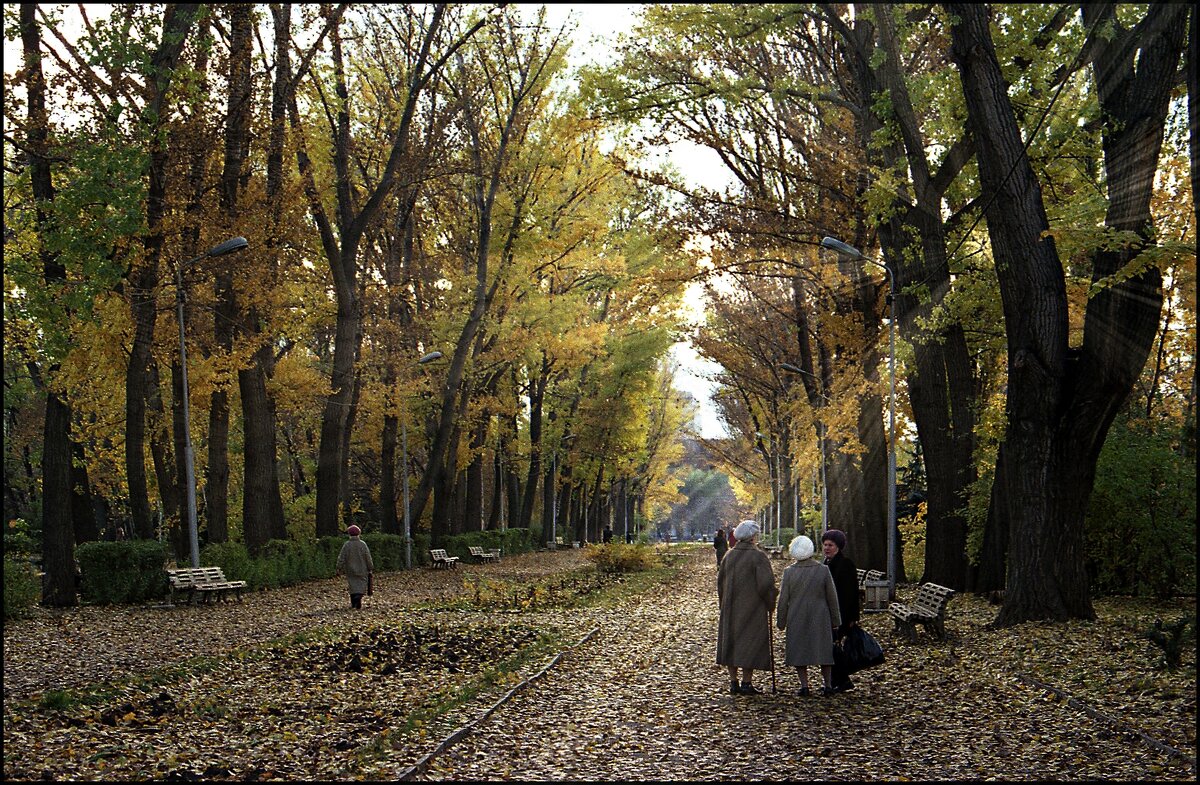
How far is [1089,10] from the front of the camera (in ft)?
50.0

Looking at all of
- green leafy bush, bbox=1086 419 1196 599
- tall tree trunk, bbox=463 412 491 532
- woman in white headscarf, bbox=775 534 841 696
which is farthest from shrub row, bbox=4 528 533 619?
green leafy bush, bbox=1086 419 1196 599

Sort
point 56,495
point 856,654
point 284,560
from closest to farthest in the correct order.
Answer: point 856,654 < point 56,495 < point 284,560

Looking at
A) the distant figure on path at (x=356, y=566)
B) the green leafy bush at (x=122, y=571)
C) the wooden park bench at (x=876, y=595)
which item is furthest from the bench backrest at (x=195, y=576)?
the wooden park bench at (x=876, y=595)

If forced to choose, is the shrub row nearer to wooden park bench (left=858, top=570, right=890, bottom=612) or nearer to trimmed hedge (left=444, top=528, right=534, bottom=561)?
trimmed hedge (left=444, top=528, right=534, bottom=561)

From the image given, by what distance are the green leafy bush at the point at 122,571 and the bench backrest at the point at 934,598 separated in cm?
1510

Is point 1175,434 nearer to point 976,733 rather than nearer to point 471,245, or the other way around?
point 976,733

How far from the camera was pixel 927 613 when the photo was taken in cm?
1543

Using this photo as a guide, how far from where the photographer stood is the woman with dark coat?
1181cm

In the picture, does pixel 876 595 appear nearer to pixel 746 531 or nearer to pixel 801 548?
pixel 746 531

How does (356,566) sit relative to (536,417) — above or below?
below

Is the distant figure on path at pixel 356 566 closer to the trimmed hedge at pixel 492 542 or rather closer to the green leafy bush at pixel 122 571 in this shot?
the green leafy bush at pixel 122 571

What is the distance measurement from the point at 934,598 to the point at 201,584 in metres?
14.4

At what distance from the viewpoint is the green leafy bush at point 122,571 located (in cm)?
2194

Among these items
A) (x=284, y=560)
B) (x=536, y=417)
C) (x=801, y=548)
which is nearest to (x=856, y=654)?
(x=801, y=548)
